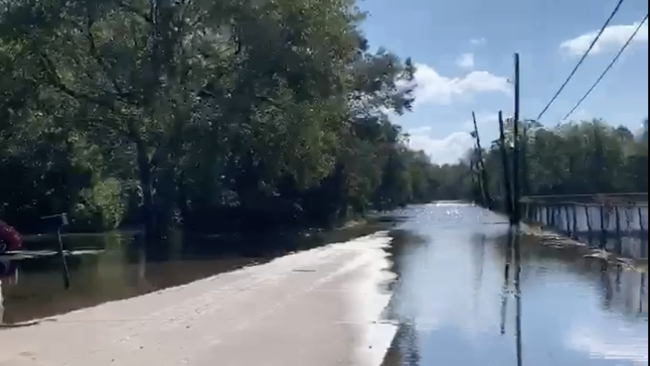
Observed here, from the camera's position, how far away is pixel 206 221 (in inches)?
2098

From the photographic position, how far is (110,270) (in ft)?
84.0

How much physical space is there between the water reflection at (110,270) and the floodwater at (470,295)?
3 centimetres

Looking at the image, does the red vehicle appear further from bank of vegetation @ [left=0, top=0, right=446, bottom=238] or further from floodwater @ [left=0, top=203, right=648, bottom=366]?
bank of vegetation @ [left=0, top=0, right=446, bottom=238]

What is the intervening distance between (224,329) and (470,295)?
19.3ft

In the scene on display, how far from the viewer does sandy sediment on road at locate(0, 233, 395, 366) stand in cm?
1140

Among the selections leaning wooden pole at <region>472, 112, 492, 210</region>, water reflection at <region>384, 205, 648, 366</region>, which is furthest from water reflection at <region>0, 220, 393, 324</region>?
leaning wooden pole at <region>472, 112, 492, 210</region>

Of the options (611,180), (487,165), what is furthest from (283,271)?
(487,165)

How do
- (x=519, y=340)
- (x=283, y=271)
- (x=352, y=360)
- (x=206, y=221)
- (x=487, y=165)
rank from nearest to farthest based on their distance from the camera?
(x=352, y=360) < (x=519, y=340) < (x=283, y=271) < (x=206, y=221) < (x=487, y=165)

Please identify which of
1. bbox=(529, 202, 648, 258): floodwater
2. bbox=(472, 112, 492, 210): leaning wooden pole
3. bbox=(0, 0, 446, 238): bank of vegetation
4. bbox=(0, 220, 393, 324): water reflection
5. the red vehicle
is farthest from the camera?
bbox=(472, 112, 492, 210): leaning wooden pole

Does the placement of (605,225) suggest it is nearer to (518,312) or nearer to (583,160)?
(583,160)

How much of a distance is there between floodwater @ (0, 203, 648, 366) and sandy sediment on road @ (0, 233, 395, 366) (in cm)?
57

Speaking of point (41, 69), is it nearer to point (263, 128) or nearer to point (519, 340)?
point (263, 128)

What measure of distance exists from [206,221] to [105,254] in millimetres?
20489

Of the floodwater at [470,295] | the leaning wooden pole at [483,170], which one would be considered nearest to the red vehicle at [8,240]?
the floodwater at [470,295]
